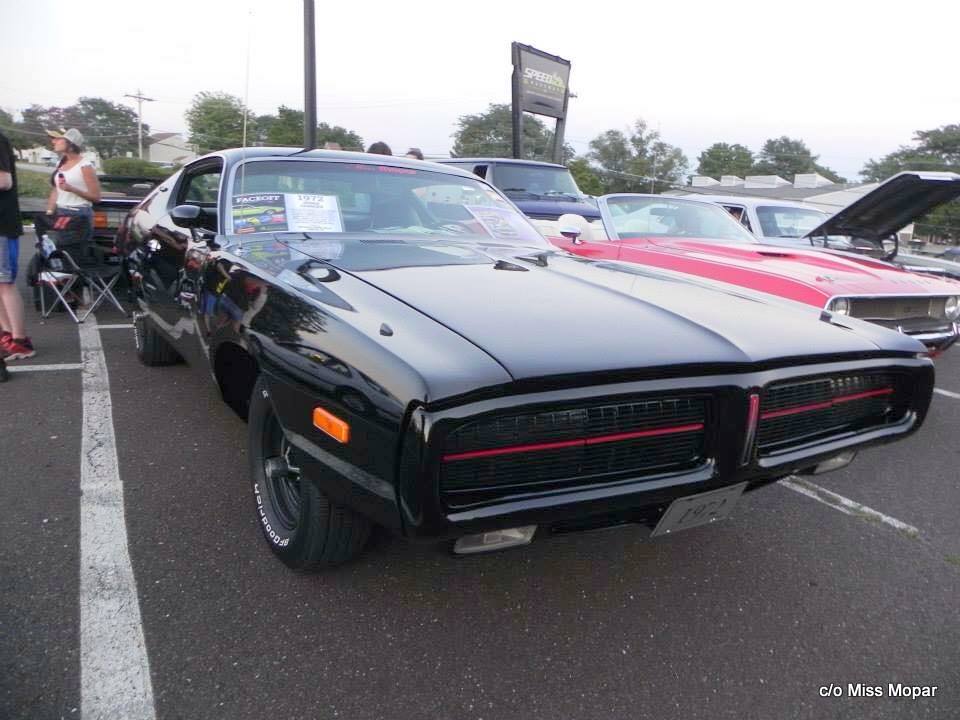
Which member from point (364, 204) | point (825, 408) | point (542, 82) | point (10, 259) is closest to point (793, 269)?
point (825, 408)

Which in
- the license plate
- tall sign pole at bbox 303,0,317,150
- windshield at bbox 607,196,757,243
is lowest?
the license plate

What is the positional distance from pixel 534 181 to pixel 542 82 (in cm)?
851

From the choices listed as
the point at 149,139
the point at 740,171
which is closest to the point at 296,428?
the point at 740,171

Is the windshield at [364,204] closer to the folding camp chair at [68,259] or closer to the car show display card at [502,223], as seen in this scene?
the car show display card at [502,223]

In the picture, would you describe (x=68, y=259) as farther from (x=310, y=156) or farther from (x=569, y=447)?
(x=569, y=447)

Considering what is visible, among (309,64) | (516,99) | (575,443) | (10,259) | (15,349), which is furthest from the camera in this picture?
(516,99)

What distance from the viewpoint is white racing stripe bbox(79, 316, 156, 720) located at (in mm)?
1659

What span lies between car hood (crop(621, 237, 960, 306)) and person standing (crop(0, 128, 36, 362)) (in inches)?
160

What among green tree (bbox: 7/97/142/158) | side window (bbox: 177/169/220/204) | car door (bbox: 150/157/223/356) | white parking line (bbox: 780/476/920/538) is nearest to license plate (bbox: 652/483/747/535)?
white parking line (bbox: 780/476/920/538)

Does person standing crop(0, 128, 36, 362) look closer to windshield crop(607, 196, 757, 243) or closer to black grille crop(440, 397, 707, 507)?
black grille crop(440, 397, 707, 507)

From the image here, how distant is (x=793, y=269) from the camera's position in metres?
4.17

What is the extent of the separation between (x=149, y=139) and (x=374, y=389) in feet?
291

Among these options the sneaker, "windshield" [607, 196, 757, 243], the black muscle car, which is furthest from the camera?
"windshield" [607, 196, 757, 243]

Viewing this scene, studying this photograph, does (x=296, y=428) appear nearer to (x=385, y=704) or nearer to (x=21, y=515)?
(x=385, y=704)
